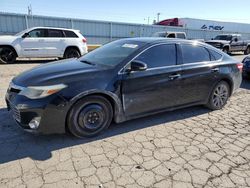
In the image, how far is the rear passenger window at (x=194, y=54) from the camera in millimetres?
4434

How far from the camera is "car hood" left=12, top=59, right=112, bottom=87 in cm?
330

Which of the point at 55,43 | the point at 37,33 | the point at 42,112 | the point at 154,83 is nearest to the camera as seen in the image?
the point at 42,112

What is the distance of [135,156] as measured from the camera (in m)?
3.16

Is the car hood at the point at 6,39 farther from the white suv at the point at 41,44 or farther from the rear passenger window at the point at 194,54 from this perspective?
the rear passenger window at the point at 194,54

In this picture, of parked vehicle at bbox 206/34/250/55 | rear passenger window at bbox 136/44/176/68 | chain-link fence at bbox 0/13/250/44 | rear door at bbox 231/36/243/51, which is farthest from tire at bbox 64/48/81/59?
rear door at bbox 231/36/243/51

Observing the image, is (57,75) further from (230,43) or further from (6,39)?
(230,43)

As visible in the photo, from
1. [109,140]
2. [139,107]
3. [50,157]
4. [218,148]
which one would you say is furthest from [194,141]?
[50,157]

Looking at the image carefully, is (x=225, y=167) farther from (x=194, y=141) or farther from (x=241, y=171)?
(x=194, y=141)

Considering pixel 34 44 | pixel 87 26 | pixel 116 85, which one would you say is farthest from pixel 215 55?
pixel 87 26

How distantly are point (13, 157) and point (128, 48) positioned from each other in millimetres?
2517

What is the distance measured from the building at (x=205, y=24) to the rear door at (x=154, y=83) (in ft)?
103

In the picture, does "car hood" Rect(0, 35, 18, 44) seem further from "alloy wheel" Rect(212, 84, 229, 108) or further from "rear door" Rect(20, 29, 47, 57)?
"alloy wheel" Rect(212, 84, 229, 108)

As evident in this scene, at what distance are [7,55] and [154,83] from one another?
8965 millimetres

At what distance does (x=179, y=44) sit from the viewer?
4395 millimetres
